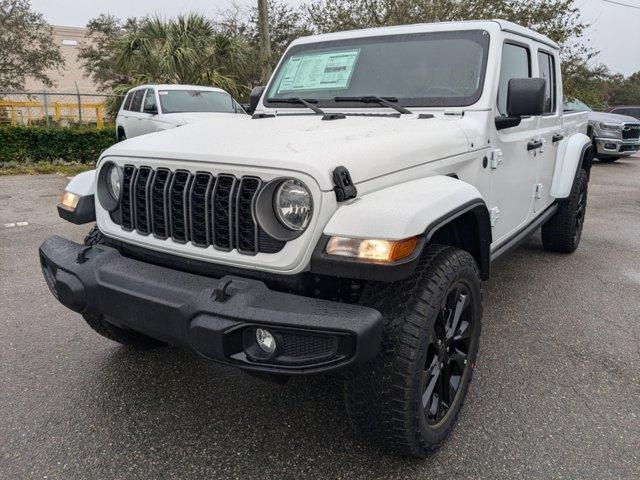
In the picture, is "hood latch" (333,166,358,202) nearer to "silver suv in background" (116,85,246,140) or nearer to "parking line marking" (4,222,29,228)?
"parking line marking" (4,222,29,228)

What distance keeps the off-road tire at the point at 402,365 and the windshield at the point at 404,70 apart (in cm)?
128

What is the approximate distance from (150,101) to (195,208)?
951 cm

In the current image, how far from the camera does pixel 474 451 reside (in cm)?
226

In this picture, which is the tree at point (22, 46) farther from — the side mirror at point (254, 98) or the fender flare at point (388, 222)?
the fender flare at point (388, 222)

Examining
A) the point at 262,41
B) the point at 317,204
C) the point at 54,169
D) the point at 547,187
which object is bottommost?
the point at 54,169

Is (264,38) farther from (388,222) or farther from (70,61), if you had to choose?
(70,61)

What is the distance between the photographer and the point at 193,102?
1063 cm

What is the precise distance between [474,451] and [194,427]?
1.27 metres

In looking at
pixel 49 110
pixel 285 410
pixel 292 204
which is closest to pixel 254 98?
pixel 292 204

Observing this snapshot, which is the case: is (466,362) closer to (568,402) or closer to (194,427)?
(568,402)

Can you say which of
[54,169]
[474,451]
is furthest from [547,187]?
[54,169]

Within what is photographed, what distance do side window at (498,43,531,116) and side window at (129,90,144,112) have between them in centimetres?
921

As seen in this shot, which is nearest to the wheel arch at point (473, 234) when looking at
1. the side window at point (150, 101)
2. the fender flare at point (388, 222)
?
the fender flare at point (388, 222)

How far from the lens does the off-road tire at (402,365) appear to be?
6.13 feet
